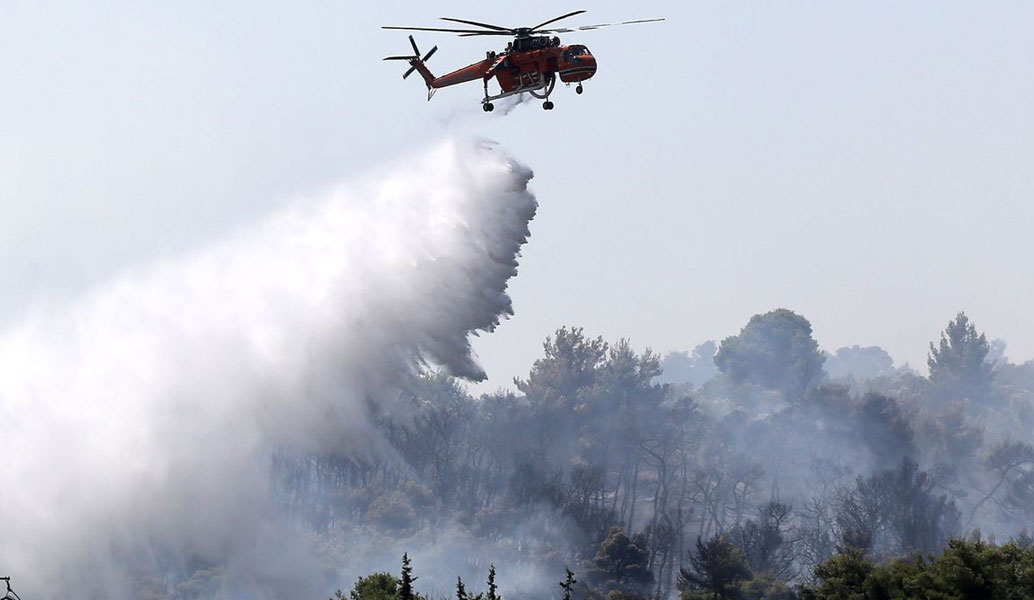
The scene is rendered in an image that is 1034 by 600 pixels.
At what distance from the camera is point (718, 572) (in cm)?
10075

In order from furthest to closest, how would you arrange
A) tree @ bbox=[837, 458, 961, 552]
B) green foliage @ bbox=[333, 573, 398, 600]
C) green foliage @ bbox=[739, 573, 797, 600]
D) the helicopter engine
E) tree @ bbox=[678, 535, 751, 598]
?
tree @ bbox=[837, 458, 961, 552] < tree @ bbox=[678, 535, 751, 598] < green foliage @ bbox=[739, 573, 797, 600] < green foliage @ bbox=[333, 573, 398, 600] < the helicopter engine

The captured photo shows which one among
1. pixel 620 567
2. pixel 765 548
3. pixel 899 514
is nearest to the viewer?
pixel 620 567

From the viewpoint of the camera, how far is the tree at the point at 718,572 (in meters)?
100

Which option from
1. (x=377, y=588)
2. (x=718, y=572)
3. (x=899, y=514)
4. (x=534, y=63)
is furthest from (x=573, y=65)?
(x=899, y=514)

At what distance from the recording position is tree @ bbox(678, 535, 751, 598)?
100 meters

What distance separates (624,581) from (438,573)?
23926 millimetres

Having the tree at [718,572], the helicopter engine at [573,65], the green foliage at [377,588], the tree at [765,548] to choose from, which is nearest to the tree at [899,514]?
the tree at [765,548]

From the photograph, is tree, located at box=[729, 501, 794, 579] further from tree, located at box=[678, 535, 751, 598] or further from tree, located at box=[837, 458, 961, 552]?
tree, located at box=[678, 535, 751, 598]

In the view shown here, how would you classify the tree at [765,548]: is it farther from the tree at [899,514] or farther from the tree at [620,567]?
the tree at [620,567]

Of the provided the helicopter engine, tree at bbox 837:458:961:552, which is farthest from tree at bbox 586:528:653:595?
the helicopter engine

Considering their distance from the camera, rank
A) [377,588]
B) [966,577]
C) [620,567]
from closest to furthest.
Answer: [966,577] < [377,588] < [620,567]

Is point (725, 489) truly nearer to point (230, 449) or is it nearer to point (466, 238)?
point (230, 449)

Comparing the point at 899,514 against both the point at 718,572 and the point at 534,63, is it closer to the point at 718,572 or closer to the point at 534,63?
the point at 718,572

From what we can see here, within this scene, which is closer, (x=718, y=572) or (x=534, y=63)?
(x=534, y=63)
